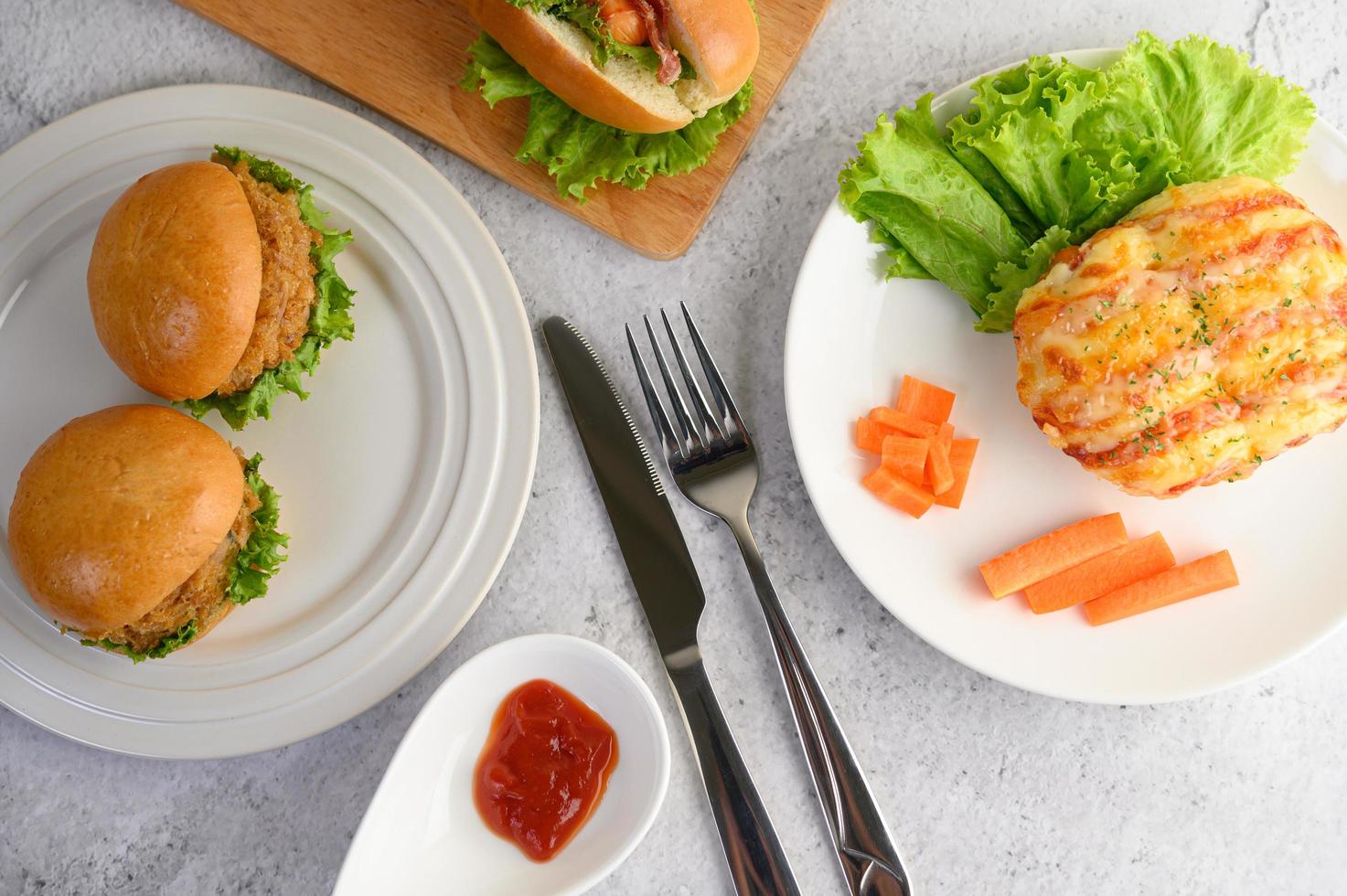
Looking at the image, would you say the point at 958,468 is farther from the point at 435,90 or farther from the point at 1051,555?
the point at 435,90

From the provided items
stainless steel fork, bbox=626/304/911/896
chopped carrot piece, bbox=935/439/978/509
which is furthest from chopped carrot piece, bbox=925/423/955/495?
stainless steel fork, bbox=626/304/911/896

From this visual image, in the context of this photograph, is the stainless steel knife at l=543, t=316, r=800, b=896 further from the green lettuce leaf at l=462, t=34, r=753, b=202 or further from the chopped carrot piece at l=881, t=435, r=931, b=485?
the chopped carrot piece at l=881, t=435, r=931, b=485

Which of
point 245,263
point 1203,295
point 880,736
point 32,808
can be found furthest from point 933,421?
point 32,808

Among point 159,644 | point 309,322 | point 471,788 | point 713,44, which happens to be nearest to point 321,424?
point 309,322

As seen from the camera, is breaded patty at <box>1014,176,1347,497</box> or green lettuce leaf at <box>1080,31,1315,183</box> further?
green lettuce leaf at <box>1080,31,1315,183</box>

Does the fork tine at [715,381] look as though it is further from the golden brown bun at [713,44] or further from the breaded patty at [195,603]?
the breaded patty at [195,603]
